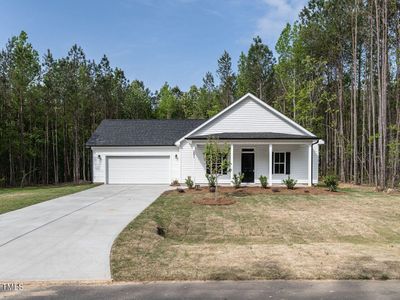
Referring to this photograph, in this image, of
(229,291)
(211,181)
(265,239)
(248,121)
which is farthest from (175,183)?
(229,291)

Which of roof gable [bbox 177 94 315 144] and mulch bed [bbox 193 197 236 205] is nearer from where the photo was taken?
mulch bed [bbox 193 197 236 205]

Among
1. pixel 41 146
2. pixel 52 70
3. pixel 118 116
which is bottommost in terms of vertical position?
pixel 41 146

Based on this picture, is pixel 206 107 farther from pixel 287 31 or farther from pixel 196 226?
pixel 196 226

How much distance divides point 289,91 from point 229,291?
3132 cm

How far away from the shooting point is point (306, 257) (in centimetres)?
705

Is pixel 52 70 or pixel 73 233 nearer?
pixel 73 233

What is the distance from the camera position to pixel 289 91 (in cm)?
3444

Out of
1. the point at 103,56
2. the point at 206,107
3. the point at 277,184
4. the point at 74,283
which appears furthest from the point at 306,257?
the point at 206,107

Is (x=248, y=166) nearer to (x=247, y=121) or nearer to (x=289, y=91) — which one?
(x=247, y=121)

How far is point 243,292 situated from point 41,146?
29.5 m

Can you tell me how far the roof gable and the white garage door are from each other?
425 cm

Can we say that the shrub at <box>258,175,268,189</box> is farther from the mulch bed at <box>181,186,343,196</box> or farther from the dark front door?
the dark front door

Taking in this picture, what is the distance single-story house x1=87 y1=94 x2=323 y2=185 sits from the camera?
2028cm

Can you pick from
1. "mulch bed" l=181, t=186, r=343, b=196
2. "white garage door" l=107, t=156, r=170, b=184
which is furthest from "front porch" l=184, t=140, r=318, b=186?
"white garage door" l=107, t=156, r=170, b=184
